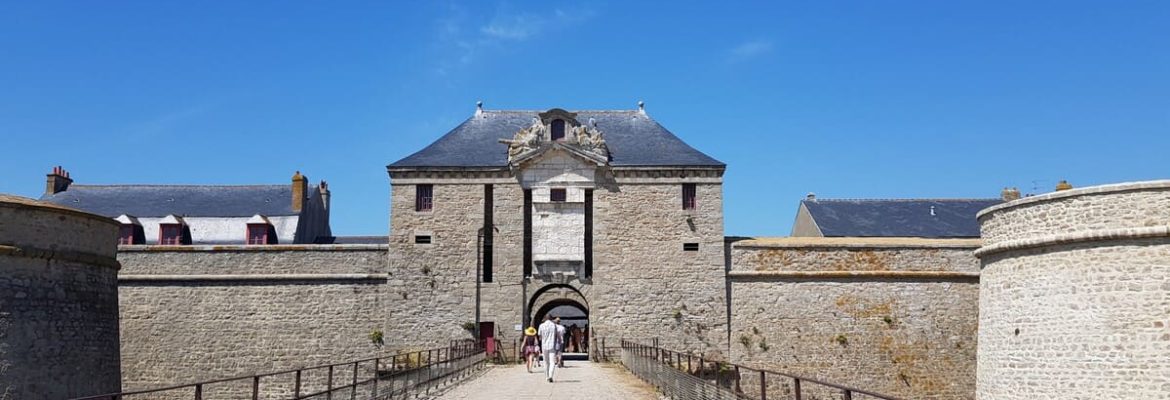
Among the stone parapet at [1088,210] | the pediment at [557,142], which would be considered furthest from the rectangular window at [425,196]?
the stone parapet at [1088,210]

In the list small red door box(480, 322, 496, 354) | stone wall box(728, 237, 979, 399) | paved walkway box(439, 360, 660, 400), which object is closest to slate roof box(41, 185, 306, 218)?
small red door box(480, 322, 496, 354)

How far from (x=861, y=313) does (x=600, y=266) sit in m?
6.67

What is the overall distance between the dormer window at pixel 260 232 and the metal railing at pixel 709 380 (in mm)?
11404

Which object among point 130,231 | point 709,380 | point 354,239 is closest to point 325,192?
point 354,239

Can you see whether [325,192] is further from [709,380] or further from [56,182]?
[709,380]

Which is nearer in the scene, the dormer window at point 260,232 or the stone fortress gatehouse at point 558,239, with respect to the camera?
the stone fortress gatehouse at point 558,239

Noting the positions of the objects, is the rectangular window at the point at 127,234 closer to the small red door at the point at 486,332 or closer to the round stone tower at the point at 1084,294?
the small red door at the point at 486,332

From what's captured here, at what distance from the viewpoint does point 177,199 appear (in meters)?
29.5

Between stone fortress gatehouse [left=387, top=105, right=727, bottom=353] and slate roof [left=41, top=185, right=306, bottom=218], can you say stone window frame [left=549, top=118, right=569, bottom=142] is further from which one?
slate roof [left=41, top=185, right=306, bottom=218]

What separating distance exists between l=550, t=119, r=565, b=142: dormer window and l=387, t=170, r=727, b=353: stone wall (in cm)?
154

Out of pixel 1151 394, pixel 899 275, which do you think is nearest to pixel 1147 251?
pixel 1151 394

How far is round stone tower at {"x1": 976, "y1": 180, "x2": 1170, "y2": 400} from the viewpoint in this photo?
13016 millimetres

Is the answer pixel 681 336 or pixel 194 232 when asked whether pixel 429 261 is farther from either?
pixel 194 232

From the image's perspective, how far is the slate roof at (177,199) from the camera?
28688 mm
